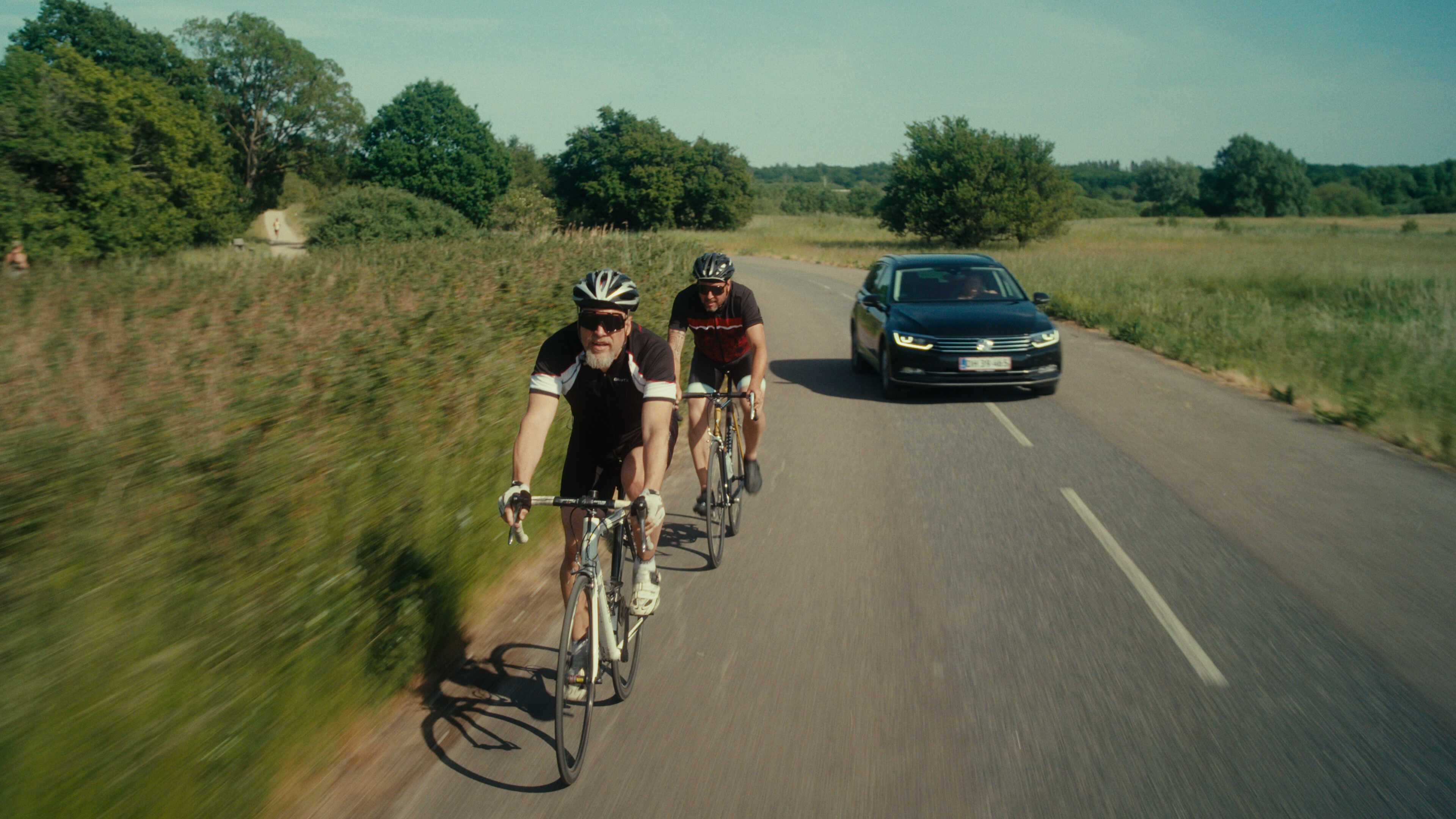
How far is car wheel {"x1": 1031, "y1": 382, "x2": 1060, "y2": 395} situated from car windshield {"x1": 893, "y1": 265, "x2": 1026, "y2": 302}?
132 centimetres

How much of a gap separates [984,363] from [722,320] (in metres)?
5.49

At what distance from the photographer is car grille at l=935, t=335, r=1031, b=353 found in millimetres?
11250

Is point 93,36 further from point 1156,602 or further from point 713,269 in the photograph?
point 1156,602

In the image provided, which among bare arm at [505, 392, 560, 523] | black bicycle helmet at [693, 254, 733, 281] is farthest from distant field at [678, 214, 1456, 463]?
bare arm at [505, 392, 560, 523]

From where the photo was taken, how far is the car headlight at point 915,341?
1137cm

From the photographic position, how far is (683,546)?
6391 mm

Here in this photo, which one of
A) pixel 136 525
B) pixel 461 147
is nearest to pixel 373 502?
pixel 136 525

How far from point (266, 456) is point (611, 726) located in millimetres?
1782

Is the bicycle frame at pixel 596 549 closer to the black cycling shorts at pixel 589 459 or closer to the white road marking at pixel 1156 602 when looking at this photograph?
the black cycling shorts at pixel 589 459

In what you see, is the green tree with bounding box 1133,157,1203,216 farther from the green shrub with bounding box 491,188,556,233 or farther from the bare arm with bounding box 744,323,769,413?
the bare arm with bounding box 744,323,769,413

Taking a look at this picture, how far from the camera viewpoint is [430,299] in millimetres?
8828

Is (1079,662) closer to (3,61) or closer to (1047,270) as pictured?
(1047,270)

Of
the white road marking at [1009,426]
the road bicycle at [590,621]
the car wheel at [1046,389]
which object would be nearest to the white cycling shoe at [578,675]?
the road bicycle at [590,621]

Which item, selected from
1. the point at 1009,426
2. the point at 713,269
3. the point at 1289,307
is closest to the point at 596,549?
the point at 713,269
